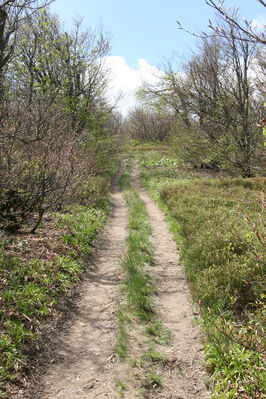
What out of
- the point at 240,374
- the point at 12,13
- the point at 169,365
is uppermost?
the point at 12,13

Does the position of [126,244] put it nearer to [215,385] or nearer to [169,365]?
[169,365]

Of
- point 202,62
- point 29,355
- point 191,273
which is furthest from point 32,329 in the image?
point 202,62

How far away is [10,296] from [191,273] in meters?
3.25

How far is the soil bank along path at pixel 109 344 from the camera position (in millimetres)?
3447

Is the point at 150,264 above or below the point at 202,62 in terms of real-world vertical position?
below

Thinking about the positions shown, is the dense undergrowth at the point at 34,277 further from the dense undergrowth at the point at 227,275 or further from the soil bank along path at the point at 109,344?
the dense undergrowth at the point at 227,275

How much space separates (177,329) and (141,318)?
0.58 metres

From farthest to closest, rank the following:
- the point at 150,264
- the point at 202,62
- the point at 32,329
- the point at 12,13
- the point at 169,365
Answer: the point at 202,62, the point at 12,13, the point at 150,264, the point at 32,329, the point at 169,365

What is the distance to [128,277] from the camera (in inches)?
237

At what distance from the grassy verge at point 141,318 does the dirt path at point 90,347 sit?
183 millimetres

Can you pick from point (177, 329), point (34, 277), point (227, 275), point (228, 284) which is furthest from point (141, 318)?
point (34, 277)

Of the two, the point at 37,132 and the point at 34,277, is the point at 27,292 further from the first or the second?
the point at 37,132

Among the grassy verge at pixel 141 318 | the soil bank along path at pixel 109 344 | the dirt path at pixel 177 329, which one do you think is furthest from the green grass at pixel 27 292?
the dirt path at pixel 177 329

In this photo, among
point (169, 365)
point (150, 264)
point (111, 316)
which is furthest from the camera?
point (150, 264)
